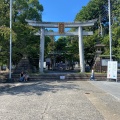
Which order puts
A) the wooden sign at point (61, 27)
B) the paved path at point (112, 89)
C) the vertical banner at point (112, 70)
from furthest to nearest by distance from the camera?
the wooden sign at point (61, 27) → the vertical banner at point (112, 70) → the paved path at point (112, 89)

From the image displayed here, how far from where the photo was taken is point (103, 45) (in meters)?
27.5

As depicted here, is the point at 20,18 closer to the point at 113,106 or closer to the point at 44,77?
the point at 44,77

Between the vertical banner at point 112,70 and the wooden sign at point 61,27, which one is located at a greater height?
the wooden sign at point 61,27

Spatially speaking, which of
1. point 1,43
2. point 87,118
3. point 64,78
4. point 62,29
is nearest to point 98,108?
point 87,118

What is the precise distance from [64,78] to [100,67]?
19.6 feet

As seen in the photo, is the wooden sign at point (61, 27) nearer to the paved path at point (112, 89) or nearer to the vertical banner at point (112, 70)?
the vertical banner at point (112, 70)

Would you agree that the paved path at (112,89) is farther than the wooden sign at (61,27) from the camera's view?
No

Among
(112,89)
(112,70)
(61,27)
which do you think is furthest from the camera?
(61,27)

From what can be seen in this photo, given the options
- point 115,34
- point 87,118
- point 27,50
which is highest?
point 115,34

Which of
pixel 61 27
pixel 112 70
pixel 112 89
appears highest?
pixel 61 27

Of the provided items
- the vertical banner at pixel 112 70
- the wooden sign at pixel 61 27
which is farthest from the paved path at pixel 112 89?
the wooden sign at pixel 61 27

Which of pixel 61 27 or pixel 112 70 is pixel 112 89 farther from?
pixel 61 27

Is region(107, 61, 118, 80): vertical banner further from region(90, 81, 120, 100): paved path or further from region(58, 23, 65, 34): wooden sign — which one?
region(58, 23, 65, 34): wooden sign

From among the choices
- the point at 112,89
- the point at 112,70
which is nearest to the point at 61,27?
the point at 112,70
